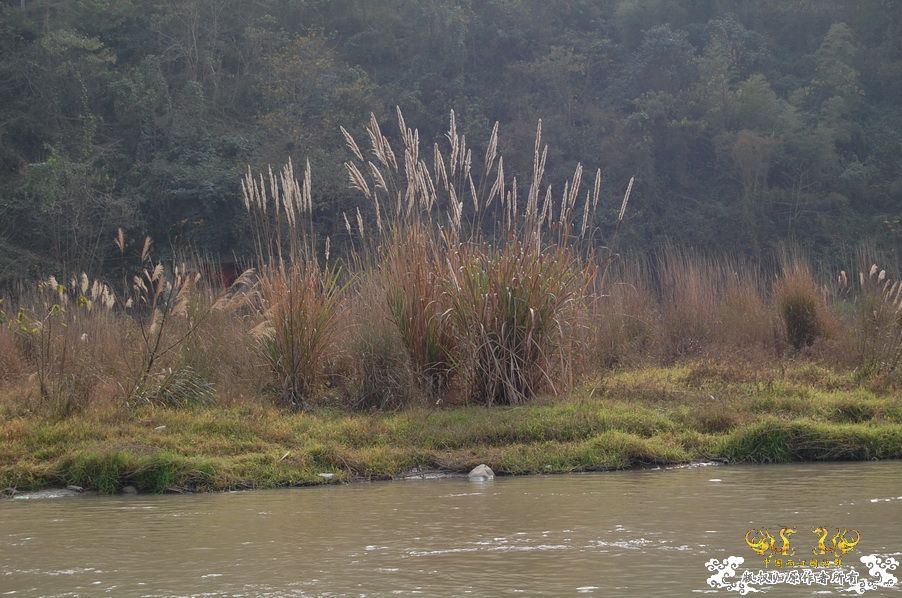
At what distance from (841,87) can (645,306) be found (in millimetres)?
16624

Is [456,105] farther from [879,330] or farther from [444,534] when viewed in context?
[444,534]

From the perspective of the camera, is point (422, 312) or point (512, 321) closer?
point (512, 321)

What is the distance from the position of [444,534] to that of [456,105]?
22.5 metres

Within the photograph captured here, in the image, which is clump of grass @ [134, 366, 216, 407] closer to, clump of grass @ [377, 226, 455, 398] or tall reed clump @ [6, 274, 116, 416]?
tall reed clump @ [6, 274, 116, 416]

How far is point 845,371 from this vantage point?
9.95m

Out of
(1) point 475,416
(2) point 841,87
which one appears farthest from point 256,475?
(2) point 841,87

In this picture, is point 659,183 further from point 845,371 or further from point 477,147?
point 845,371

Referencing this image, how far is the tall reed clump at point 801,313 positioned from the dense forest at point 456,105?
12.3 m

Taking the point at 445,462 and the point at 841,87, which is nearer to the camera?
the point at 445,462

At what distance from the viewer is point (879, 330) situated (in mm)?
9852

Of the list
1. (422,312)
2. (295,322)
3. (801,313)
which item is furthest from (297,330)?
(801,313)

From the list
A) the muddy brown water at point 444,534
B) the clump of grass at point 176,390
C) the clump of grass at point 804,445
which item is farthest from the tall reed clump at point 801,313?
the clump of grass at point 176,390

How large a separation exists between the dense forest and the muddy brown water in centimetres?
1566

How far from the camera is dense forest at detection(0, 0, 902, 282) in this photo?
22297mm
